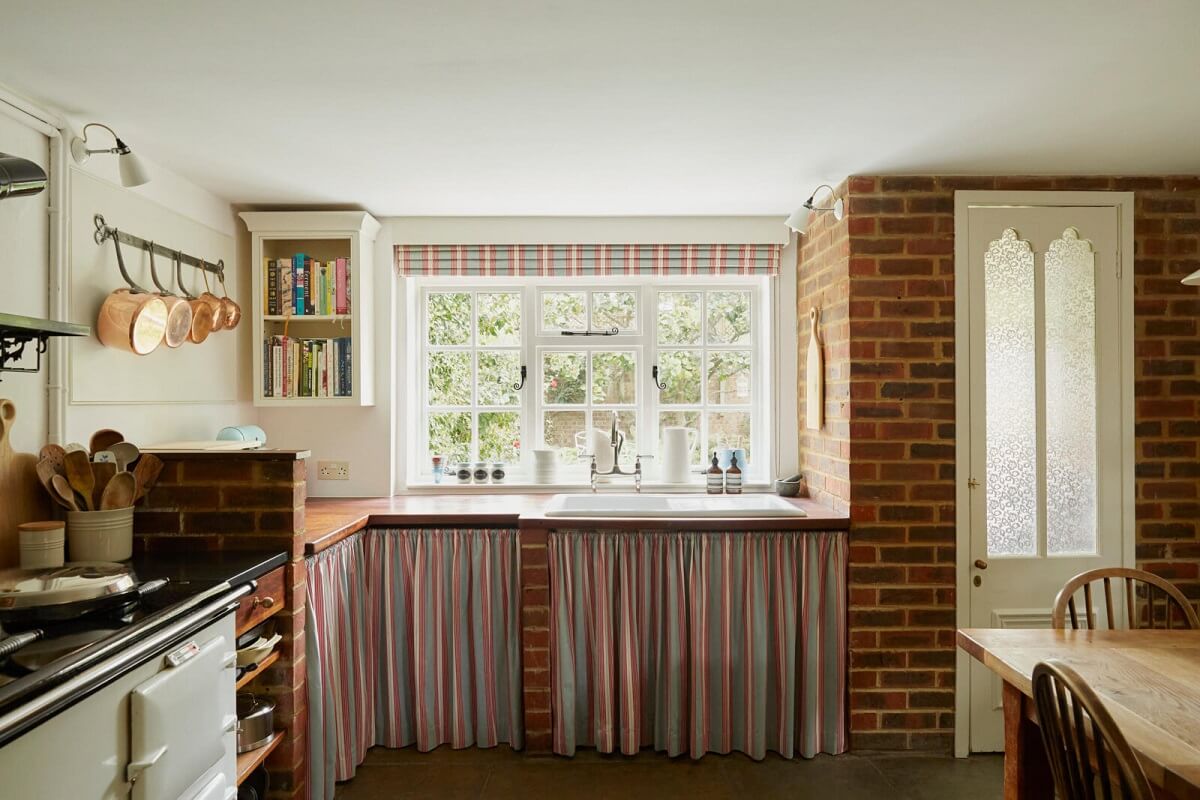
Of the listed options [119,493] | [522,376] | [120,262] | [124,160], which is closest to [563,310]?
[522,376]

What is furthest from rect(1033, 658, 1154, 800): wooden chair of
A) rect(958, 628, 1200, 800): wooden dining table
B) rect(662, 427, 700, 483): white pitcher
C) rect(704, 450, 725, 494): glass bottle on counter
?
rect(662, 427, 700, 483): white pitcher

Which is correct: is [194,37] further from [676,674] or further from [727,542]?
[676,674]

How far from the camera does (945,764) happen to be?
2.64m

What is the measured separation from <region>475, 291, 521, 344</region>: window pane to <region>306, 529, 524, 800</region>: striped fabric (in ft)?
3.85

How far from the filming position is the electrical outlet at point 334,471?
3.38 m

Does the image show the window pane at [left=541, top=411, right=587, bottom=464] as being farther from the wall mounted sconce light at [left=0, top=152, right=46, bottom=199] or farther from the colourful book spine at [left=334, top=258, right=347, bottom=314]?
the wall mounted sconce light at [left=0, top=152, right=46, bottom=199]

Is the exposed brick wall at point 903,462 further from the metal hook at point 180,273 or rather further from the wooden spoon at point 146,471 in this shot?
the metal hook at point 180,273

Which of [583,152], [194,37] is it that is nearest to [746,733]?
[583,152]

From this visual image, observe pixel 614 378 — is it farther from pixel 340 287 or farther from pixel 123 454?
pixel 123 454

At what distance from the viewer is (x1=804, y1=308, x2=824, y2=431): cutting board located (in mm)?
3025

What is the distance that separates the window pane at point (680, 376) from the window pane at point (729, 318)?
148 mm

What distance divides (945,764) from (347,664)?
2290 millimetres

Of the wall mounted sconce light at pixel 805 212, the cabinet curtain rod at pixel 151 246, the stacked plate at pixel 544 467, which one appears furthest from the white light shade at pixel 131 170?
the wall mounted sconce light at pixel 805 212

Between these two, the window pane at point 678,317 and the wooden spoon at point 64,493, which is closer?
the wooden spoon at point 64,493
